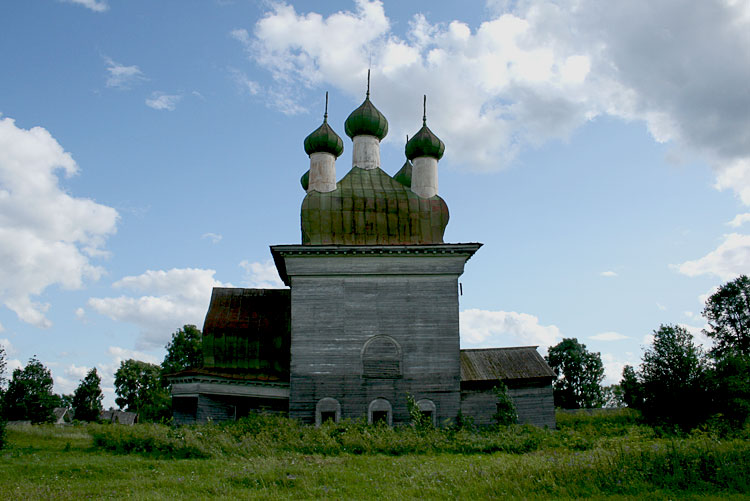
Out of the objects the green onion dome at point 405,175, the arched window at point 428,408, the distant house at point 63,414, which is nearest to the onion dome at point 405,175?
the green onion dome at point 405,175

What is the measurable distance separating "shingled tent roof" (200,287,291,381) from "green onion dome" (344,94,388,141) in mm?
7650

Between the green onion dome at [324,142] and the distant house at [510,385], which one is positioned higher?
the green onion dome at [324,142]

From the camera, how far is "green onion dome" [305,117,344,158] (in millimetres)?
21969

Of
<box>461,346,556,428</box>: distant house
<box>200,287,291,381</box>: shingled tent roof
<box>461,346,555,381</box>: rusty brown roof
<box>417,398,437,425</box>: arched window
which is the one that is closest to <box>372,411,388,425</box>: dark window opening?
<box>417,398,437,425</box>: arched window

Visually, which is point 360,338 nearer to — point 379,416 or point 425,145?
point 379,416

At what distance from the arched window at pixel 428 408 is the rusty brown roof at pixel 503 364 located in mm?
1595

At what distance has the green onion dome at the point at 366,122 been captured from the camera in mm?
23359

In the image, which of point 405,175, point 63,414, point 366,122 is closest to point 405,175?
point 405,175

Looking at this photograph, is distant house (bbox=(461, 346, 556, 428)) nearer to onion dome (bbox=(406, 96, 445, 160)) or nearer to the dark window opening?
the dark window opening

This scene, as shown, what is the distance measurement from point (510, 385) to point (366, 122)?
1168 cm

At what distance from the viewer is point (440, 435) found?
650 inches

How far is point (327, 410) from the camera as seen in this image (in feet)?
61.6

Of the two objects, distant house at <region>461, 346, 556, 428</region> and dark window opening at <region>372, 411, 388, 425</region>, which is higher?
distant house at <region>461, 346, 556, 428</region>

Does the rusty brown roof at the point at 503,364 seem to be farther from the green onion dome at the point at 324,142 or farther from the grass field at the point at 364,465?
the green onion dome at the point at 324,142
